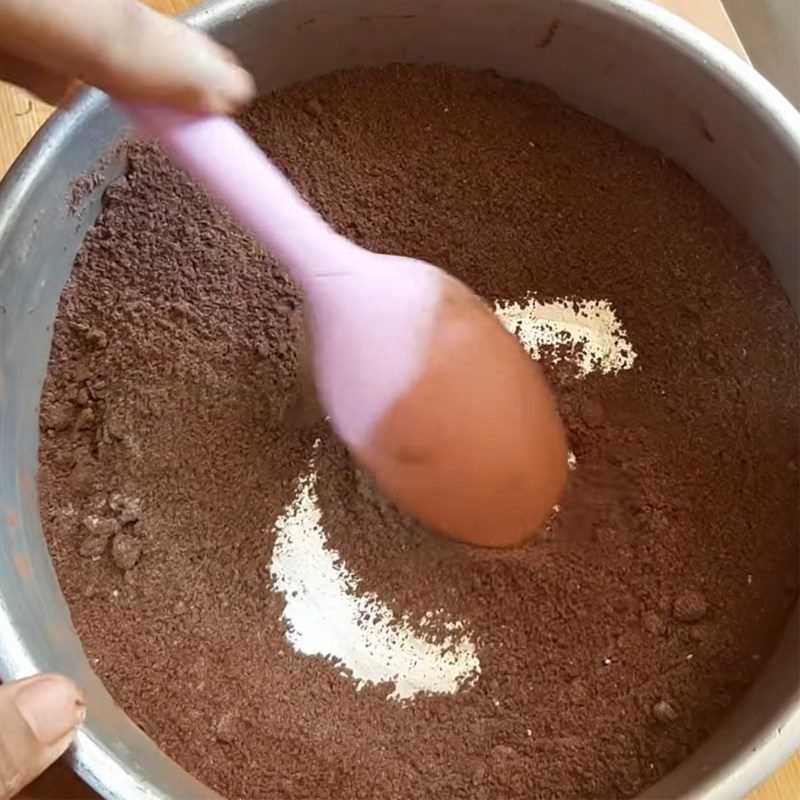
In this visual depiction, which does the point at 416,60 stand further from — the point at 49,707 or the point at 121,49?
the point at 49,707

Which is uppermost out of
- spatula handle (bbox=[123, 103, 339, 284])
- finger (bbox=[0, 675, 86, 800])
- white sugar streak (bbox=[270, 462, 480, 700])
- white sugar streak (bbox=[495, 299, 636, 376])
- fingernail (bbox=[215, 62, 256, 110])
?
fingernail (bbox=[215, 62, 256, 110])

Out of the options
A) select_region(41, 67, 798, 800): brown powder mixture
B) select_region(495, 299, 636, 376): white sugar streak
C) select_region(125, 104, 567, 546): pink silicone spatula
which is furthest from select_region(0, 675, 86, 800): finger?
select_region(495, 299, 636, 376): white sugar streak

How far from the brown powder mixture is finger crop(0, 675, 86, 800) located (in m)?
0.13

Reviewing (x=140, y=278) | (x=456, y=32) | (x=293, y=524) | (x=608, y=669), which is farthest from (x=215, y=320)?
(x=608, y=669)

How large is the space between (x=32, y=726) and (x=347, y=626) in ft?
0.92

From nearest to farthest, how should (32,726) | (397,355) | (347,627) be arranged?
(32,726) < (397,355) < (347,627)

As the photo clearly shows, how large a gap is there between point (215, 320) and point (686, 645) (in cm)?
44

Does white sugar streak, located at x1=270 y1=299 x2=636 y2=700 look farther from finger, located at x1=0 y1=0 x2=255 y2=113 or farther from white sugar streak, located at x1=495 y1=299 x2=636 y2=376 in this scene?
finger, located at x1=0 y1=0 x2=255 y2=113

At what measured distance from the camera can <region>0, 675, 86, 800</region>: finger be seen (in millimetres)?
533

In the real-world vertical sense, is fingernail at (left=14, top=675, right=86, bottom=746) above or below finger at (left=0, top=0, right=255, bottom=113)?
below

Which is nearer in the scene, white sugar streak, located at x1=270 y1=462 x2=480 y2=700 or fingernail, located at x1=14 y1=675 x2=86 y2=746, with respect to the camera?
fingernail, located at x1=14 y1=675 x2=86 y2=746

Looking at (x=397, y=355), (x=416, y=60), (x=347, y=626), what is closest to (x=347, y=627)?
(x=347, y=626)

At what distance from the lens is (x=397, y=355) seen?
646 mm

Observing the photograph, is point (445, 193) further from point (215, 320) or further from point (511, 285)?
point (215, 320)
